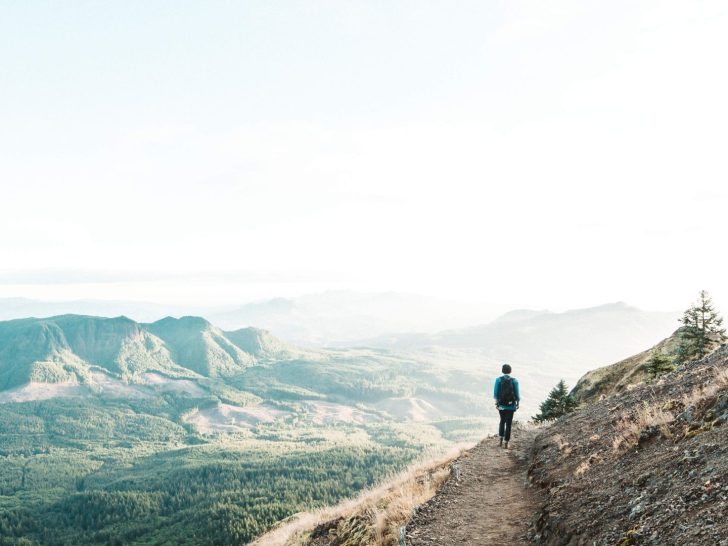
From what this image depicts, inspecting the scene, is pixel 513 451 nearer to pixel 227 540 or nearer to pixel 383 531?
pixel 383 531

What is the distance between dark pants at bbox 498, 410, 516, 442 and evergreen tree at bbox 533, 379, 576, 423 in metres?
14.7

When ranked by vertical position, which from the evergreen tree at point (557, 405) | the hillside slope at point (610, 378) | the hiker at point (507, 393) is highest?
the hiker at point (507, 393)

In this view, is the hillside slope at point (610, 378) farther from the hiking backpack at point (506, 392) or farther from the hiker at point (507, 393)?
the hiking backpack at point (506, 392)

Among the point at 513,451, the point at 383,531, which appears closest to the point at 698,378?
the point at 513,451

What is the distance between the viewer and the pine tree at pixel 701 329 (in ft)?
107

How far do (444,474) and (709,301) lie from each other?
89.4 ft

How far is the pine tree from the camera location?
32.5 meters

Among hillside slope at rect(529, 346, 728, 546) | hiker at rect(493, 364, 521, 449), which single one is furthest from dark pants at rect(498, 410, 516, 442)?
hillside slope at rect(529, 346, 728, 546)

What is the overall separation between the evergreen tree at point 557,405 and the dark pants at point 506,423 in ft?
48.1

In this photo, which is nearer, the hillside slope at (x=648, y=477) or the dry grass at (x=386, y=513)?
the hillside slope at (x=648, y=477)

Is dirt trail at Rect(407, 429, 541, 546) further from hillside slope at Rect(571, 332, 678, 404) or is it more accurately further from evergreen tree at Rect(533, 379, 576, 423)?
hillside slope at Rect(571, 332, 678, 404)

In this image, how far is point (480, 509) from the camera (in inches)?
598

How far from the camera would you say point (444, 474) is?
20.7m

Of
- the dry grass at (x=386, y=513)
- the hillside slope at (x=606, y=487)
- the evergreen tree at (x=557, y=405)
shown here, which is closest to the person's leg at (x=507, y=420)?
the hillside slope at (x=606, y=487)
